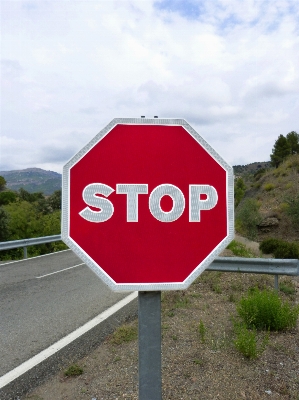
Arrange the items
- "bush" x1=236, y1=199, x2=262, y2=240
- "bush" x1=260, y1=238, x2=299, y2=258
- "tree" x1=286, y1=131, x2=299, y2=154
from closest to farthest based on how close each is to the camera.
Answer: "bush" x1=260, y1=238, x2=299, y2=258 < "bush" x1=236, y1=199, x2=262, y2=240 < "tree" x1=286, y1=131, x2=299, y2=154

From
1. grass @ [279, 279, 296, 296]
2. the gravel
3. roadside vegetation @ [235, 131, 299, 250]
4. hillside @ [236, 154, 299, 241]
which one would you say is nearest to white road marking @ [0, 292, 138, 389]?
the gravel

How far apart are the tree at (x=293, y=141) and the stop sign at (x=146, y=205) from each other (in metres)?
54.1

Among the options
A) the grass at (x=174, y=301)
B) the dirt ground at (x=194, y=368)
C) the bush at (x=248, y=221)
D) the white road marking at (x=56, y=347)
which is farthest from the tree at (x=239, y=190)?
the dirt ground at (x=194, y=368)

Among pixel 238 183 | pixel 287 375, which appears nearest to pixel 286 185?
pixel 238 183

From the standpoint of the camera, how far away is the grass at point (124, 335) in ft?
12.8

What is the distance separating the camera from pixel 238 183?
58.6 m

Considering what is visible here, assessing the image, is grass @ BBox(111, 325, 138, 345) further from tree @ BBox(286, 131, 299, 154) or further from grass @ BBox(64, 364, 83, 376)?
tree @ BBox(286, 131, 299, 154)

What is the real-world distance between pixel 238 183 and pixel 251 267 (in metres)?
54.8

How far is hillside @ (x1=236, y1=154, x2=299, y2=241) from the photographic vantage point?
1175 inches

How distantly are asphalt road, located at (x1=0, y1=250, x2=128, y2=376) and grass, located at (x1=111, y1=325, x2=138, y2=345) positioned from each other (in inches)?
32.6

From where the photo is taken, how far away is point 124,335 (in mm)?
3982

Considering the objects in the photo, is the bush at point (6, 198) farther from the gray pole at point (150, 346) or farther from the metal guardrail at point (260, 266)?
the gray pole at point (150, 346)

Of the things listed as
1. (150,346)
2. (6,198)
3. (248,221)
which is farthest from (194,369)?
(6,198)

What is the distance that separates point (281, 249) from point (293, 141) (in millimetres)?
42626
